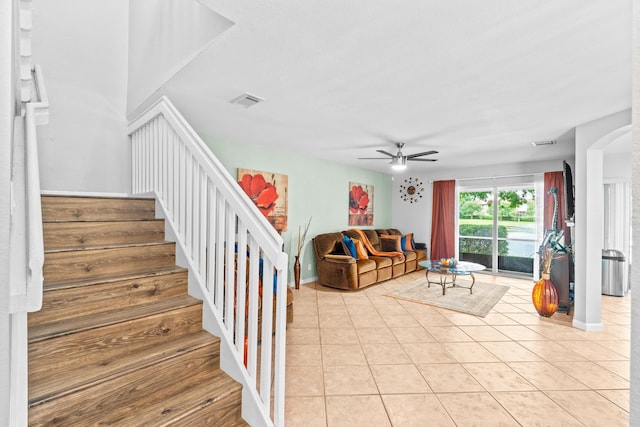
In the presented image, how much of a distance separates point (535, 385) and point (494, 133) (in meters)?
2.85

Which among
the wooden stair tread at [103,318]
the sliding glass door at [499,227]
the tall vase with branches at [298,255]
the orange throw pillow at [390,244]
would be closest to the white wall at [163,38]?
the wooden stair tread at [103,318]

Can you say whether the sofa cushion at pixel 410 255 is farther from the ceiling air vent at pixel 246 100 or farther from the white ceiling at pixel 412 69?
the ceiling air vent at pixel 246 100

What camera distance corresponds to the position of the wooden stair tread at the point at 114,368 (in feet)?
3.95

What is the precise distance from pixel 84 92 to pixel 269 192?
8.26 ft

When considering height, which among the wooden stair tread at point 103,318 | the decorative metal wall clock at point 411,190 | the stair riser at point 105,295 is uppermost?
the decorative metal wall clock at point 411,190

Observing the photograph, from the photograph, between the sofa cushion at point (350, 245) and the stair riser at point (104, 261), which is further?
the sofa cushion at point (350, 245)

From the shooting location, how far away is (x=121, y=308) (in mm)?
1722

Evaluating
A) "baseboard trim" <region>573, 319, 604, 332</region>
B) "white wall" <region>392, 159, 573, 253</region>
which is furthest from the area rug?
"white wall" <region>392, 159, 573, 253</region>

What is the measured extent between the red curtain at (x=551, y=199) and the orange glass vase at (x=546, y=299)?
2.11m

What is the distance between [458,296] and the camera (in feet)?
15.0

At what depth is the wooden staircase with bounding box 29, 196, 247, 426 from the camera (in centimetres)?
128

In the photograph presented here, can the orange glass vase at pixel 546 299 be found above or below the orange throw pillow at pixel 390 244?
below

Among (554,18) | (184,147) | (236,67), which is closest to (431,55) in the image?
(554,18)

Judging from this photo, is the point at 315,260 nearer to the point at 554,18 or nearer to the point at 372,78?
the point at 372,78
